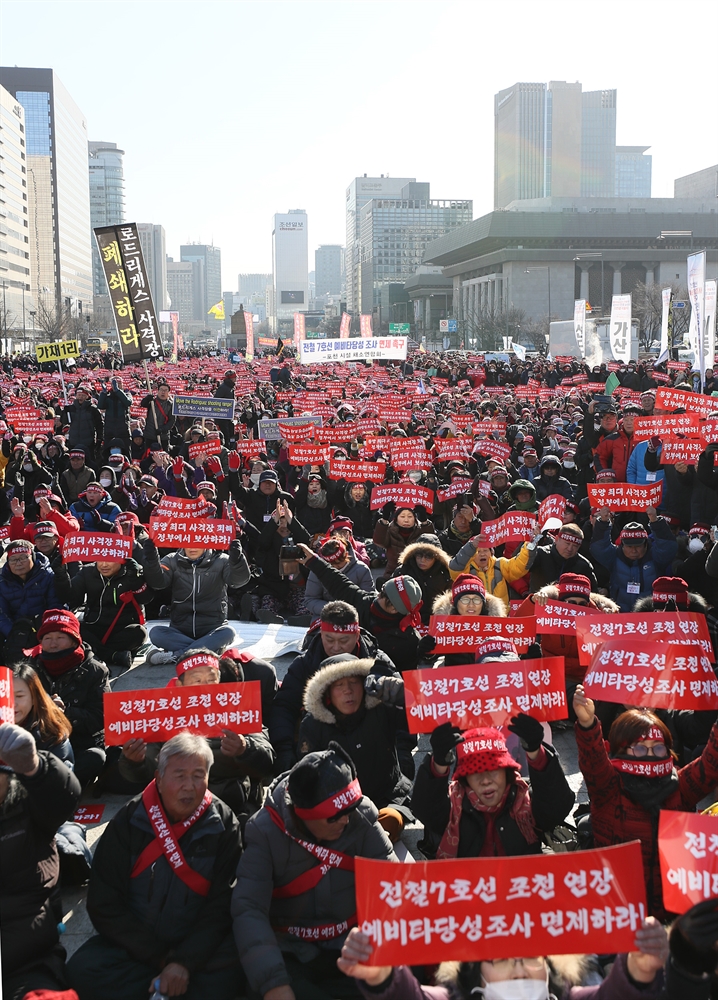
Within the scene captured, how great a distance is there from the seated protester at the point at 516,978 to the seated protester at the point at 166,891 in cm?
95

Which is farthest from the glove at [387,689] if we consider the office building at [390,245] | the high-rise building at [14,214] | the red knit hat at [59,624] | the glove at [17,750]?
the office building at [390,245]

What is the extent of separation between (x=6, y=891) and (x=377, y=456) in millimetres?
10562

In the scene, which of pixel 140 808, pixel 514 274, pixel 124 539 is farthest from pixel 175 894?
pixel 514 274

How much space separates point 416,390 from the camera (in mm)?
27516

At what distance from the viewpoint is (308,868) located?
12.3ft

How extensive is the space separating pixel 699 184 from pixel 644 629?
190036mm

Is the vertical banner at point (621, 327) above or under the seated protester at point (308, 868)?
above

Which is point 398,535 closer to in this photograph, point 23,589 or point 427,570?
point 427,570

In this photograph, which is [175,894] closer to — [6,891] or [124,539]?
[6,891]

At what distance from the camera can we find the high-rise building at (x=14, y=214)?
119438 millimetres

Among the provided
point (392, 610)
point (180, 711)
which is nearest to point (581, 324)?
point (392, 610)

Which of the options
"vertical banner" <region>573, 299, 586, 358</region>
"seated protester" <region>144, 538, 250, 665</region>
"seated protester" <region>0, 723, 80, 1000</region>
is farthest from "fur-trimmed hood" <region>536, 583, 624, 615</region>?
"vertical banner" <region>573, 299, 586, 358</region>

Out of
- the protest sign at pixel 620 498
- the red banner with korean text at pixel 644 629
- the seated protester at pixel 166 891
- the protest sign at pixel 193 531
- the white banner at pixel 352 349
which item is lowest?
the seated protester at pixel 166 891

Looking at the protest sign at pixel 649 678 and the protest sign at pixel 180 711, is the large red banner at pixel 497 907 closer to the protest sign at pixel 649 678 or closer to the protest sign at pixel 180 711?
the protest sign at pixel 649 678
